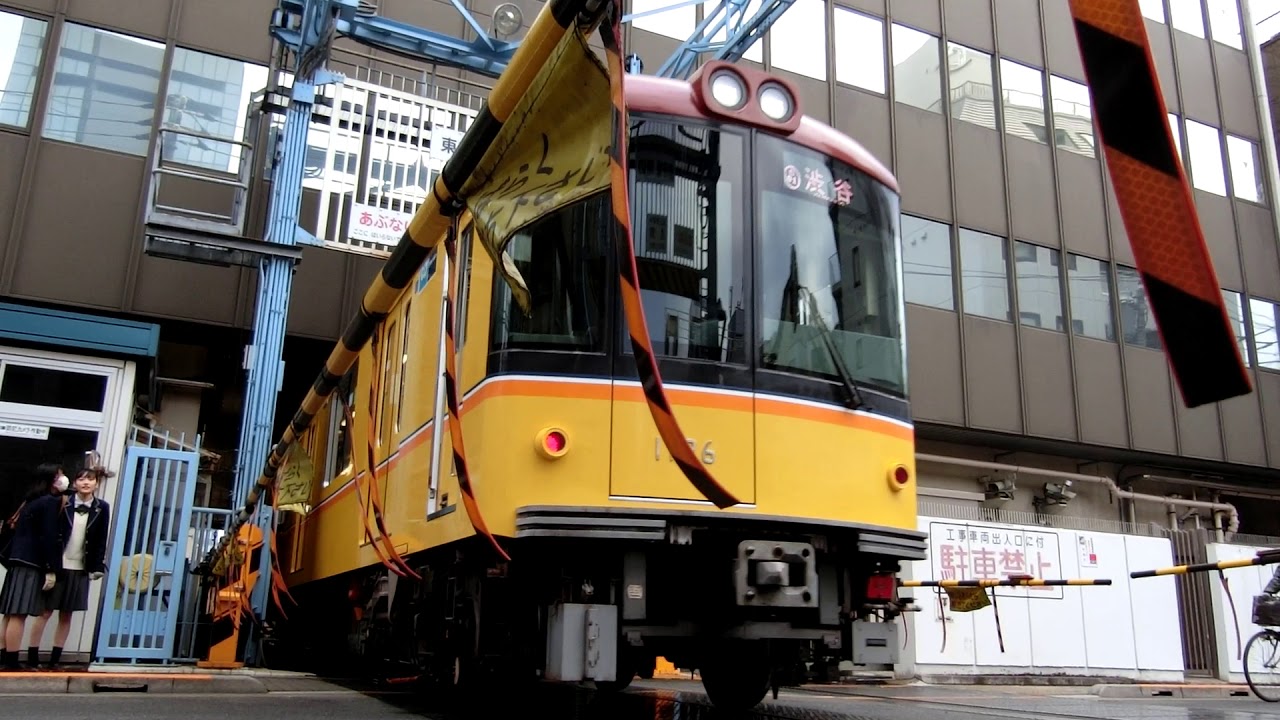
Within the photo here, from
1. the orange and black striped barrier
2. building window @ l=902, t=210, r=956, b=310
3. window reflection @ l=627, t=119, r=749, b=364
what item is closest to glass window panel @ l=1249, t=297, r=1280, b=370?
building window @ l=902, t=210, r=956, b=310

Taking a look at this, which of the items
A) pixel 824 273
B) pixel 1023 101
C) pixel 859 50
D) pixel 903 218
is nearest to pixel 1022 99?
pixel 1023 101

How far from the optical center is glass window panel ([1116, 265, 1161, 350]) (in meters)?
18.1

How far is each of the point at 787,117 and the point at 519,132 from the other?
61.0 inches

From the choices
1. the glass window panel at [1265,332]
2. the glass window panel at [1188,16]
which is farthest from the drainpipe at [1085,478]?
the glass window panel at [1188,16]

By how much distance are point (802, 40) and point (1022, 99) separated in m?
4.60

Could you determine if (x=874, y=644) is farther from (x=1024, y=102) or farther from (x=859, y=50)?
(x=1024, y=102)

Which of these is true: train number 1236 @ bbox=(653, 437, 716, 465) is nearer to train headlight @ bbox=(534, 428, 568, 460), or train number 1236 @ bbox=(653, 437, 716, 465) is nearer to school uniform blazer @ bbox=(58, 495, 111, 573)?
train headlight @ bbox=(534, 428, 568, 460)

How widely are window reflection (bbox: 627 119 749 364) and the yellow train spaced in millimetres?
10

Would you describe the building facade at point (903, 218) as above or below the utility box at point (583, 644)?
above

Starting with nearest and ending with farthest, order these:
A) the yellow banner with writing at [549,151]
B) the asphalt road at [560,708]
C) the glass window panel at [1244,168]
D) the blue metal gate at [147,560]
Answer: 1. the yellow banner with writing at [549,151]
2. the asphalt road at [560,708]
3. the blue metal gate at [147,560]
4. the glass window panel at [1244,168]

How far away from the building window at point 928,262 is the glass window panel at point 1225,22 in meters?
8.75

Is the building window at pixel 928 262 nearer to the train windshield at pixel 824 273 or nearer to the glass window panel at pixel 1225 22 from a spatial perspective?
the glass window panel at pixel 1225 22

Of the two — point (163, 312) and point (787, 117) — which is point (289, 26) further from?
point (787, 117)

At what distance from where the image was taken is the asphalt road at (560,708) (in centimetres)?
544
